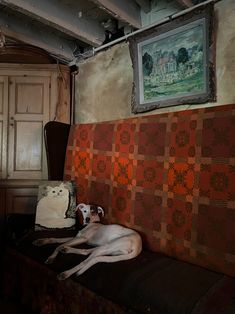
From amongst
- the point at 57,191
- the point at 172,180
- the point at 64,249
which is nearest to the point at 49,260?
the point at 64,249

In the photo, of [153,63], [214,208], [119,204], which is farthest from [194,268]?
[153,63]

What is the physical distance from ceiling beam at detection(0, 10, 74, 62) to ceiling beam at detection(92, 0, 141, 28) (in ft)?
2.78

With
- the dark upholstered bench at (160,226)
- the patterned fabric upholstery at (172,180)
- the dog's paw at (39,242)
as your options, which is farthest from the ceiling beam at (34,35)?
the dog's paw at (39,242)

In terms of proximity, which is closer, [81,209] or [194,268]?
[194,268]

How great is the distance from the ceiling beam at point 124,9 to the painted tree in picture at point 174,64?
20 cm

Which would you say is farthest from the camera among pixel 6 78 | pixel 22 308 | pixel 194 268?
pixel 6 78

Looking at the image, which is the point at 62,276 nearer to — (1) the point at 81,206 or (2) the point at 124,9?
(1) the point at 81,206

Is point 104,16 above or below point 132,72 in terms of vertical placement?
above

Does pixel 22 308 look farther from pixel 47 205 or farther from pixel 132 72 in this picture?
pixel 132 72

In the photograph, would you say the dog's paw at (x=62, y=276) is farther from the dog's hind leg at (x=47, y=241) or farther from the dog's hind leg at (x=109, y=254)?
the dog's hind leg at (x=47, y=241)

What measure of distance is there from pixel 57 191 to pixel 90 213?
346mm

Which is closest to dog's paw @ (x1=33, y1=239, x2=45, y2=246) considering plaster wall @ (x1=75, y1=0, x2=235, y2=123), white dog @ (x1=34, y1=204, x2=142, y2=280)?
white dog @ (x1=34, y1=204, x2=142, y2=280)

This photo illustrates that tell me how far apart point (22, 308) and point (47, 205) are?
746 millimetres

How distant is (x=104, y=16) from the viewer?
237 centimetres
